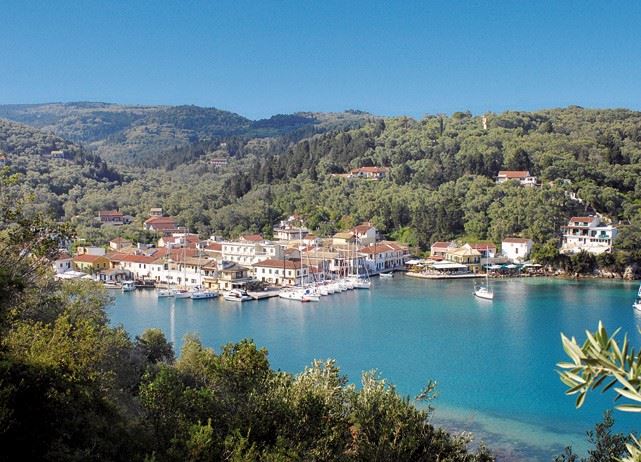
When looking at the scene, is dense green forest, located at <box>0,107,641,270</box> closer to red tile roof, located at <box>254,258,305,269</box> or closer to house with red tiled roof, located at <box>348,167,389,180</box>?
house with red tiled roof, located at <box>348,167,389,180</box>

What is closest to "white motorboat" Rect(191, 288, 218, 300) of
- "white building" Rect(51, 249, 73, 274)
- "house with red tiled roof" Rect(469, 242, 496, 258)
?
"white building" Rect(51, 249, 73, 274)

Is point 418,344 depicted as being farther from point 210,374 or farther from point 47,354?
point 47,354

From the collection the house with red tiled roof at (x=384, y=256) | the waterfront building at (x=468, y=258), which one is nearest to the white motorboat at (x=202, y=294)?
the house with red tiled roof at (x=384, y=256)

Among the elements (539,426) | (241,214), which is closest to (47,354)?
(539,426)

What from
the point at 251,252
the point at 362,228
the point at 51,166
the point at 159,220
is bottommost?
the point at 251,252

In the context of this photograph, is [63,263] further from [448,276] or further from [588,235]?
[588,235]

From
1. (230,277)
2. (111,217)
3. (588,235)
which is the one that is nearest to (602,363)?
(230,277)
